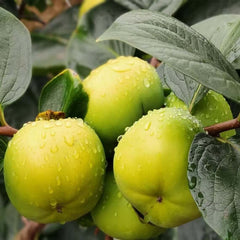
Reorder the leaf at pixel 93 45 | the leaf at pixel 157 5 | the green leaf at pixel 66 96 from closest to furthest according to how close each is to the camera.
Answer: the green leaf at pixel 66 96, the leaf at pixel 157 5, the leaf at pixel 93 45

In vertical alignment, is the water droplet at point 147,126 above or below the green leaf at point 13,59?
above

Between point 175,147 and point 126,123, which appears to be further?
point 126,123

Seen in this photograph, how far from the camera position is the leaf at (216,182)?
66 centimetres

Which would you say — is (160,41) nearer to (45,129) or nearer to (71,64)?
(45,129)

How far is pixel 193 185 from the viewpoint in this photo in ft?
2.22

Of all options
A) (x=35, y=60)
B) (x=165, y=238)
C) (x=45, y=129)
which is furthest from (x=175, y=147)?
(x=35, y=60)

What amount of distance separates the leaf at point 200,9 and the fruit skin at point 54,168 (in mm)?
590

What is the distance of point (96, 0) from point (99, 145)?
802 mm

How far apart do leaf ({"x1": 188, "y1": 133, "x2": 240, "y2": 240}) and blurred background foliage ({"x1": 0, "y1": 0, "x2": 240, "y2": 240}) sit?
53 cm

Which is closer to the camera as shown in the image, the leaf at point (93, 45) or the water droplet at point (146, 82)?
the water droplet at point (146, 82)

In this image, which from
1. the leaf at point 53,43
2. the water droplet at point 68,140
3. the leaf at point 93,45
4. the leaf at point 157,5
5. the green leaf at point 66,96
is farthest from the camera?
the leaf at point 53,43

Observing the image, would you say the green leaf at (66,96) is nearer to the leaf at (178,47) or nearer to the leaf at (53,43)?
the leaf at (178,47)

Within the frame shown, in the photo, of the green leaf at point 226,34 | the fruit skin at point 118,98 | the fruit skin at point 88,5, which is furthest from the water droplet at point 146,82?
the fruit skin at point 88,5

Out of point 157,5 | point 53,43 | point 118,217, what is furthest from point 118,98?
point 53,43
